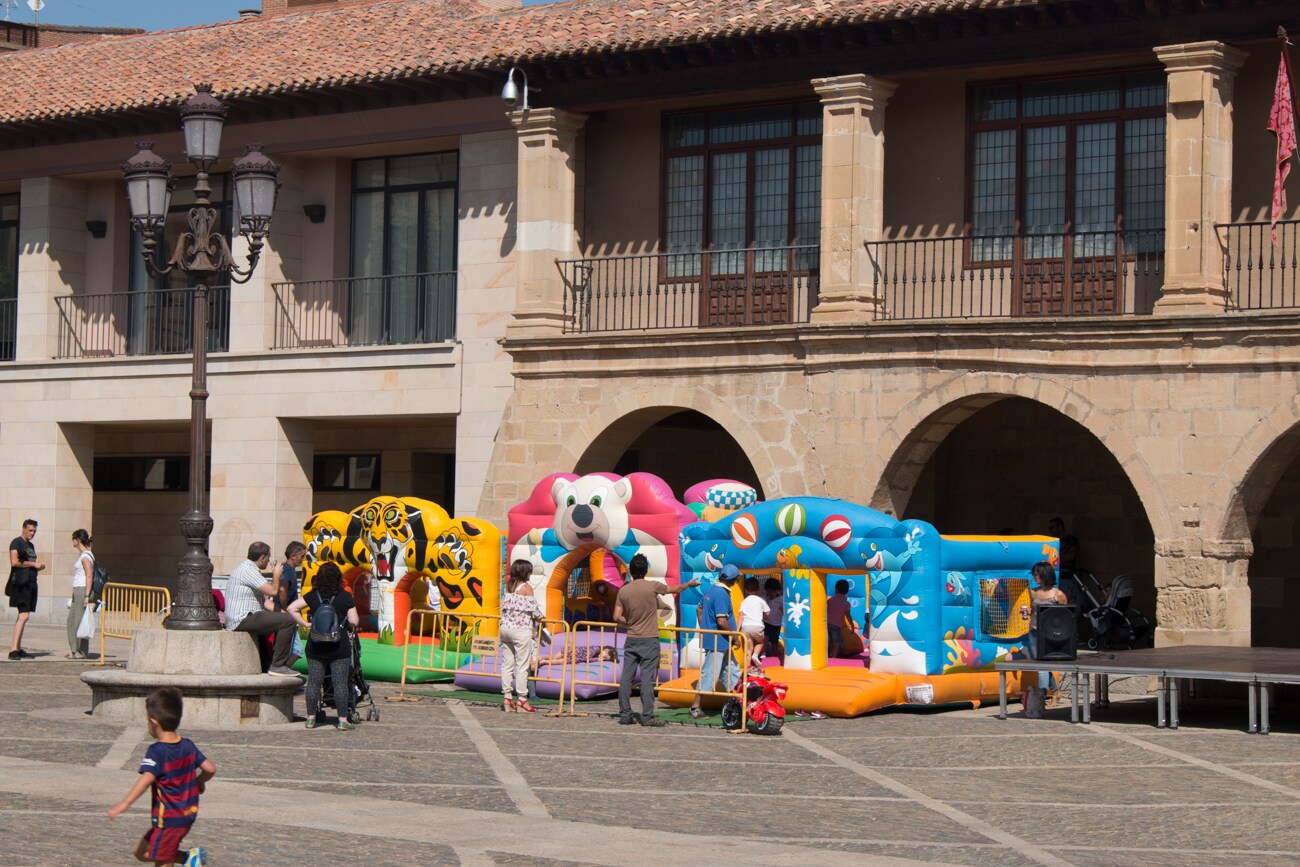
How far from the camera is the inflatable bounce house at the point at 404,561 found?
884 inches

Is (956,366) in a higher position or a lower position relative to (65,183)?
lower

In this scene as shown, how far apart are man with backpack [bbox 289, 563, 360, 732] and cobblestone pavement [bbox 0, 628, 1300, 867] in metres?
0.26

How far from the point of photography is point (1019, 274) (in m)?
23.4

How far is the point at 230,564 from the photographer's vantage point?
1132 inches

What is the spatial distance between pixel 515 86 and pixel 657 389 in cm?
420

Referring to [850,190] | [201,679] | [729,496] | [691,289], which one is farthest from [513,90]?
[201,679]

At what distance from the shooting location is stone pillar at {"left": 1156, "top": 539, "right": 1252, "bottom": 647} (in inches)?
830

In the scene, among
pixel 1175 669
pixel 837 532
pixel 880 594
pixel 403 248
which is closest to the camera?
pixel 1175 669

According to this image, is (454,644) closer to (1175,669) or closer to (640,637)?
(640,637)

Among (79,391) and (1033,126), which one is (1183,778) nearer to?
(1033,126)

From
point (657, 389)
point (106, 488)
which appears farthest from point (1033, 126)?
point (106, 488)

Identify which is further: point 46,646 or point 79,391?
point 79,391

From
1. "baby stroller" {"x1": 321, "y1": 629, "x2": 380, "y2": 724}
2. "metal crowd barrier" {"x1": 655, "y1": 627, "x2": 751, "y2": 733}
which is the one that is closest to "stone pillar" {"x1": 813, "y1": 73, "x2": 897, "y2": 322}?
"metal crowd barrier" {"x1": 655, "y1": 627, "x2": 751, "y2": 733}

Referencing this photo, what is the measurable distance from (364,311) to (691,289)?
5.53 m
